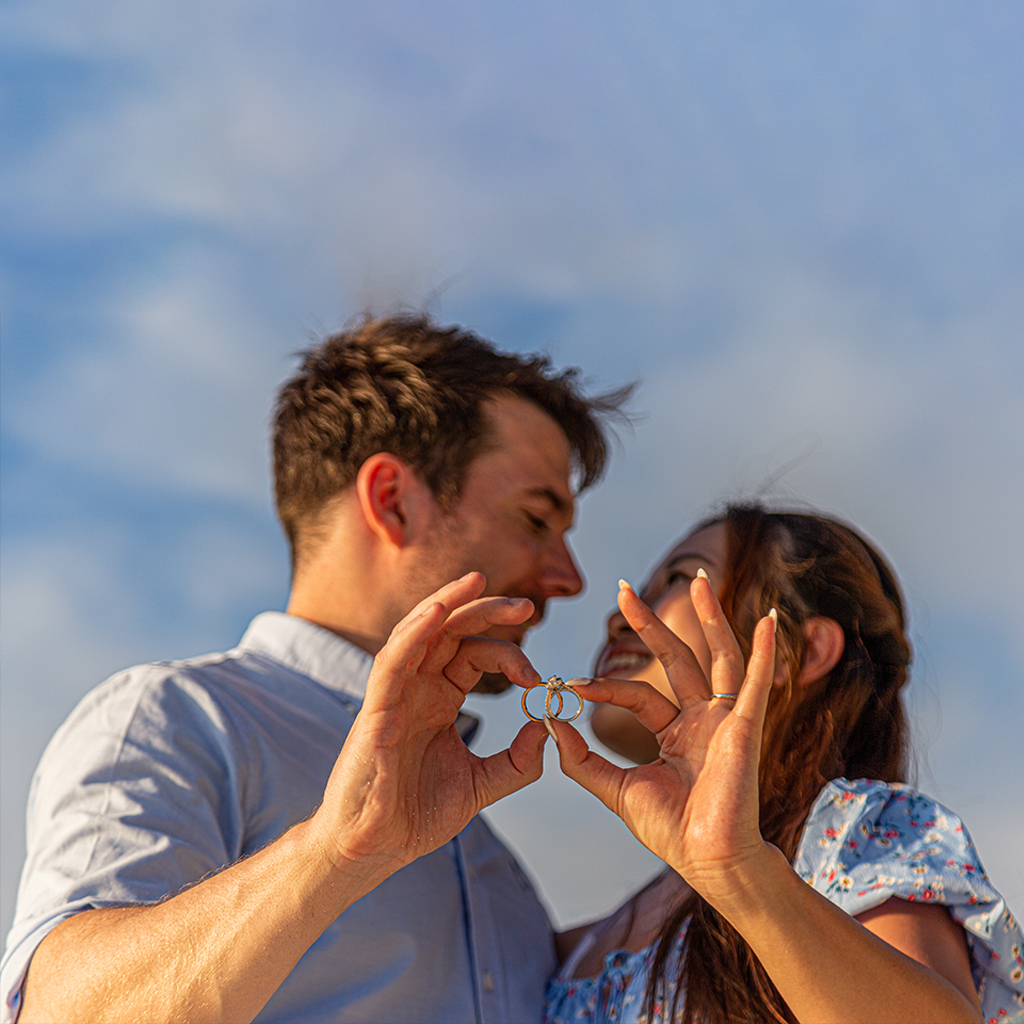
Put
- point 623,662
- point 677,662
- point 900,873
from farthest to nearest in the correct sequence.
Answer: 1. point 623,662
2. point 900,873
3. point 677,662

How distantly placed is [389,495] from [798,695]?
1.63 metres

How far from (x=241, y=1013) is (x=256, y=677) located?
1347 mm

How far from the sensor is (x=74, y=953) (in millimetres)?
2072

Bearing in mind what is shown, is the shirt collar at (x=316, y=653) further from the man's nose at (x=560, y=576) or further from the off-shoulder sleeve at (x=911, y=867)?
the off-shoulder sleeve at (x=911, y=867)

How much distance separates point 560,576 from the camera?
12.7 feet

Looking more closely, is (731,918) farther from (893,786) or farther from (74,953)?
(74,953)

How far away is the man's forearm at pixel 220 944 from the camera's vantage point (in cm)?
191

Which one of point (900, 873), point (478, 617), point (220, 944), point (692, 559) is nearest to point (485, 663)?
point (478, 617)

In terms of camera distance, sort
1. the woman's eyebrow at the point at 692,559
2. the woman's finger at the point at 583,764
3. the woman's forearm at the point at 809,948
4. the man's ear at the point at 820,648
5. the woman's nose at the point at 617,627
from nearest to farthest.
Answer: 1. the woman's forearm at the point at 809,948
2. the woman's finger at the point at 583,764
3. the man's ear at the point at 820,648
4. the woman's eyebrow at the point at 692,559
5. the woman's nose at the point at 617,627

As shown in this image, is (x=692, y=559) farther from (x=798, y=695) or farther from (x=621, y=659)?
(x=798, y=695)

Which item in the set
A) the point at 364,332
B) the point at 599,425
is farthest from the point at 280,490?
the point at 599,425

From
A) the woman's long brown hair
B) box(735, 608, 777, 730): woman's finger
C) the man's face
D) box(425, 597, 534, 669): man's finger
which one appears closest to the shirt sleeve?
box(425, 597, 534, 669): man's finger

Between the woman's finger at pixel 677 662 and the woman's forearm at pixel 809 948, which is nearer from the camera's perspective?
the woman's forearm at pixel 809 948

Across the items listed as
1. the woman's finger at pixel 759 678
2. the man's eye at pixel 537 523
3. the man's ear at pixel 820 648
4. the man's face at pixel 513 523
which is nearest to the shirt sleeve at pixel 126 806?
the man's face at pixel 513 523
